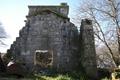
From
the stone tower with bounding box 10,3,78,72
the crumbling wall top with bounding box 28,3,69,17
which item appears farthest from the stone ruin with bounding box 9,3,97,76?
the crumbling wall top with bounding box 28,3,69,17

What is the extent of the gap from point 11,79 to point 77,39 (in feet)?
23.1

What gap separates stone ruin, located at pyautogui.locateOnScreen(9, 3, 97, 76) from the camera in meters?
18.1

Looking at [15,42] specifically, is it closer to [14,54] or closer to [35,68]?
[14,54]

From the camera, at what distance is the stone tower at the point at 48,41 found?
18355 millimetres

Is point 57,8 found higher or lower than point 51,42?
higher

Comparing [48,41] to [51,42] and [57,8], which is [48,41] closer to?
[51,42]

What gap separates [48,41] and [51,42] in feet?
0.72

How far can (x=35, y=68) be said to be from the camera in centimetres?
1820

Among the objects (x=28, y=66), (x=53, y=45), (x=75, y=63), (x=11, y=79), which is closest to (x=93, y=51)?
(x=75, y=63)

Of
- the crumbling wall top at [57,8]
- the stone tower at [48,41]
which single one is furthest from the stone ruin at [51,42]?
the crumbling wall top at [57,8]

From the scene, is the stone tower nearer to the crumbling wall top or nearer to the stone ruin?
the stone ruin

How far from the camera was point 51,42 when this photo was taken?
1866 cm

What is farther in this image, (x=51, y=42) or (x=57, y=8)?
(x=57, y=8)

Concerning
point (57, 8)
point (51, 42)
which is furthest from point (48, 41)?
point (57, 8)
